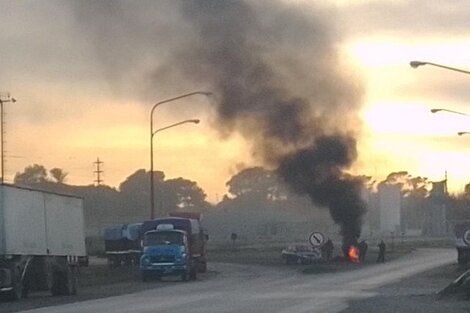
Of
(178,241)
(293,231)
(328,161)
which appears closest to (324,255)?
(328,161)

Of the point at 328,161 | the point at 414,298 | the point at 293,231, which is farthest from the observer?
the point at 293,231

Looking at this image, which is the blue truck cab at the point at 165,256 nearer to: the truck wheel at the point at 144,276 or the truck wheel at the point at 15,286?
the truck wheel at the point at 144,276

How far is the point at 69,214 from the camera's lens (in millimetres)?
46000

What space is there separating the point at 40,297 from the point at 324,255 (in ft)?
129

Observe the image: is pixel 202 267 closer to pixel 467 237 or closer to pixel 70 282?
pixel 467 237

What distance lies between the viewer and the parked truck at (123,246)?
7831 centimetres

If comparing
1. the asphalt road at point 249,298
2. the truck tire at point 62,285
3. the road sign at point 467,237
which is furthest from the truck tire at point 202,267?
the truck tire at point 62,285

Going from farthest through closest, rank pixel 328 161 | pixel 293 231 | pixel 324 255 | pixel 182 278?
pixel 293 231 < pixel 328 161 < pixel 324 255 < pixel 182 278

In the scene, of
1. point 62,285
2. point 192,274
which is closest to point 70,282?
point 62,285

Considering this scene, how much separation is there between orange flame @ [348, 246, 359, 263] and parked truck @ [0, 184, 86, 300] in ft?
111

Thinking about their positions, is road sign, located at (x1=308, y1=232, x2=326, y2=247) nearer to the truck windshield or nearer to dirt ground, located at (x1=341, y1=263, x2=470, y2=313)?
the truck windshield

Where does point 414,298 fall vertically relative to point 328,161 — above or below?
below

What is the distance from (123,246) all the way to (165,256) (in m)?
22.1

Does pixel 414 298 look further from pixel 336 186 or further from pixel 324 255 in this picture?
pixel 336 186
